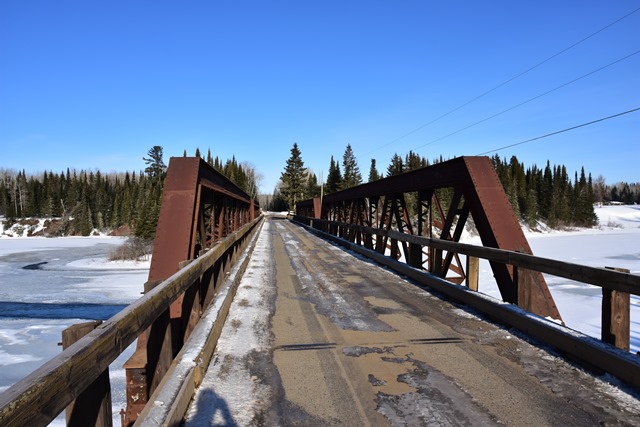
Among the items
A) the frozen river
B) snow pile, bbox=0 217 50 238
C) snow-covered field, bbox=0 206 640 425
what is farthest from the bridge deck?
snow pile, bbox=0 217 50 238

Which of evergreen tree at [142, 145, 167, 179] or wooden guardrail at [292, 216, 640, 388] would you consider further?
evergreen tree at [142, 145, 167, 179]

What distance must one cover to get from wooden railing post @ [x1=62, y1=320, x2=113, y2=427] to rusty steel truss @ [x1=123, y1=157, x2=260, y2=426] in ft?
4.41

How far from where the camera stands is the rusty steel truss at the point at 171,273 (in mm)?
3510

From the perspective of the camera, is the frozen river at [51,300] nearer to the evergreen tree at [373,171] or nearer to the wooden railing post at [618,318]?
the wooden railing post at [618,318]

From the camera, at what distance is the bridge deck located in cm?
332

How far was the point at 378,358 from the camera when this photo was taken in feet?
15.1

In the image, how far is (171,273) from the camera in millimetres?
5637

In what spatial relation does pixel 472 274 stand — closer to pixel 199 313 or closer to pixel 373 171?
pixel 199 313

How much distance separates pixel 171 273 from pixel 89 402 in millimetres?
3677

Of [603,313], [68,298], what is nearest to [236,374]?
[603,313]

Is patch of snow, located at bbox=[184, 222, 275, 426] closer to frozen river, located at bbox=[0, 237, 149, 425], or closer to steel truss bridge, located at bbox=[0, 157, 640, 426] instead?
steel truss bridge, located at bbox=[0, 157, 640, 426]

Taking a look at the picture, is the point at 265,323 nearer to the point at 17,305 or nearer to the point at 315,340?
the point at 315,340

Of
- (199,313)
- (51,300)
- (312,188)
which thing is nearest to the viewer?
(199,313)

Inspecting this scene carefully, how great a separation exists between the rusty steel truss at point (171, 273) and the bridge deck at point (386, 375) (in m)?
0.46
